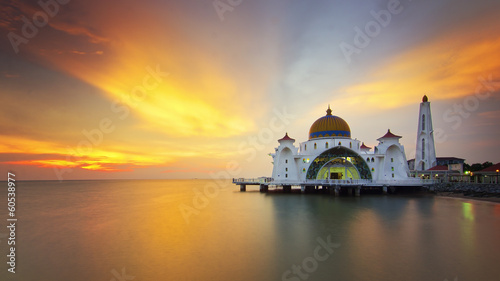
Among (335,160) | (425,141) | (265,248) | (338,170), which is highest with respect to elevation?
(425,141)

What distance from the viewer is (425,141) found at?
185 feet

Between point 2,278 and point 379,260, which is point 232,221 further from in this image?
point 2,278

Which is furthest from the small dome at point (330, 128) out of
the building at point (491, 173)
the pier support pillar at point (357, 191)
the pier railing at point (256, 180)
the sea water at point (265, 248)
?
the sea water at point (265, 248)

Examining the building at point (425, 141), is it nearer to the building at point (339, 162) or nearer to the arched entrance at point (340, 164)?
the building at point (339, 162)

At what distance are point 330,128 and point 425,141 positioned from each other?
90.6 feet

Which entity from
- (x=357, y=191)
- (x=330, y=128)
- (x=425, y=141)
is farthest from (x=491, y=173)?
(x=330, y=128)

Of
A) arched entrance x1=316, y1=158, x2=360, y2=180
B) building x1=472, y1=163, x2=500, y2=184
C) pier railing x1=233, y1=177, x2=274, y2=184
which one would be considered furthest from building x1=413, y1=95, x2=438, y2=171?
pier railing x1=233, y1=177, x2=274, y2=184

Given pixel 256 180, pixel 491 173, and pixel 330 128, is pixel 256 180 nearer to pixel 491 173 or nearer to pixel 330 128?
pixel 330 128

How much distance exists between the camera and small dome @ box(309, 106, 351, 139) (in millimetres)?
43438

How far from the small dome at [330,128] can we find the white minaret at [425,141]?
78.6ft

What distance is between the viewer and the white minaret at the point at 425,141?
184ft

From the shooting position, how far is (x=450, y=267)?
10312 mm

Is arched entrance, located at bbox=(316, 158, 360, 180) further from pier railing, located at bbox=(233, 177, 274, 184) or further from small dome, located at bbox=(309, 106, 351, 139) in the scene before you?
pier railing, located at bbox=(233, 177, 274, 184)

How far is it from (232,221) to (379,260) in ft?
39.5
